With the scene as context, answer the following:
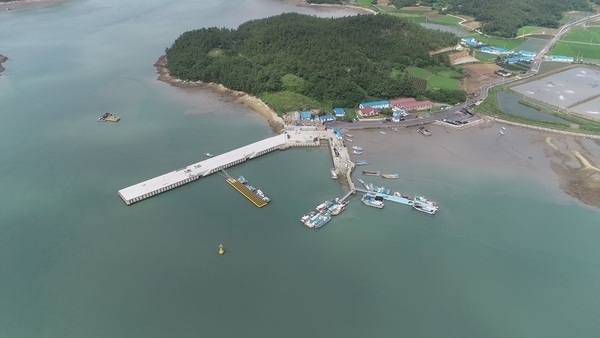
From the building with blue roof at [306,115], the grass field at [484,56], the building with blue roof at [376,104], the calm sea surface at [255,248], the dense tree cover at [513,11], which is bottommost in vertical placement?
the calm sea surface at [255,248]

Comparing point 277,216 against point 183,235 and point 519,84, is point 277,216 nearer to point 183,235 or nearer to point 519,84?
point 183,235

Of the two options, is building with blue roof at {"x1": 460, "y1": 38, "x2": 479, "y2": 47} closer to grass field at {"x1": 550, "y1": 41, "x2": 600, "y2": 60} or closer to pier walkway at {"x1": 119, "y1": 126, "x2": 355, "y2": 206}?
grass field at {"x1": 550, "y1": 41, "x2": 600, "y2": 60}

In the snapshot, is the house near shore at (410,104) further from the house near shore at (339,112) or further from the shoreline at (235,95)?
the shoreline at (235,95)

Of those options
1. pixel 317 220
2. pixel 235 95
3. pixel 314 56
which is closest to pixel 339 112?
pixel 314 56

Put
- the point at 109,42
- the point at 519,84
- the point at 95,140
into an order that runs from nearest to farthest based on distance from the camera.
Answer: the point at 95,140, the point at 519,84, the point at 109,42

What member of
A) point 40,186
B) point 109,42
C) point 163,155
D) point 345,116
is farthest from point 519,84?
point 109,42

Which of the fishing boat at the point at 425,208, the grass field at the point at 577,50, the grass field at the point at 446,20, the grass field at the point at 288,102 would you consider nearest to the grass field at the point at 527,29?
the grass field at the point at 577,50
